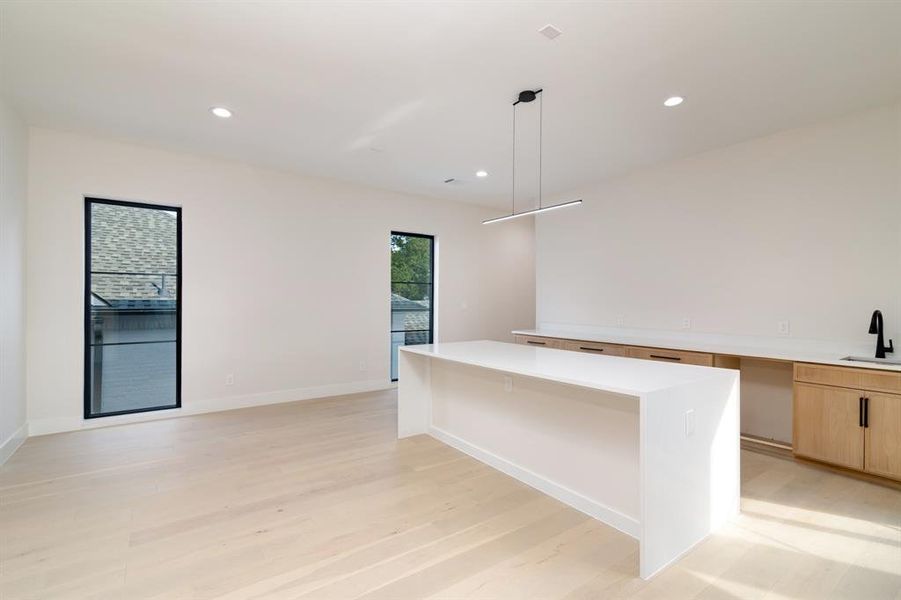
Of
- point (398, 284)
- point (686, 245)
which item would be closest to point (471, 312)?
point (398, 284)

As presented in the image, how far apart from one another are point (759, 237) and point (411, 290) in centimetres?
427

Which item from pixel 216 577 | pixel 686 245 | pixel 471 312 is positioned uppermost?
pixel 686 245

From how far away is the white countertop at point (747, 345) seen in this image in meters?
3.29

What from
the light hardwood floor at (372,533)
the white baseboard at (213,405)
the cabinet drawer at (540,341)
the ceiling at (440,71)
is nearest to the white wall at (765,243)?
the ceiling at (440,71)

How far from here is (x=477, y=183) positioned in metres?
5.56

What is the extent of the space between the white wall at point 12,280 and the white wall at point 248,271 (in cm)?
17

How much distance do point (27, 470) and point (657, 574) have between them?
4.27m

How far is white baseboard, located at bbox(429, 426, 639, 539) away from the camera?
2.29m

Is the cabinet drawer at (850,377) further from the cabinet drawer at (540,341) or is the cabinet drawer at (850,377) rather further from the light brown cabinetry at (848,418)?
the cabinet drawer at (540,341)

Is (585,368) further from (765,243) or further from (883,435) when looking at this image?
(765,243)

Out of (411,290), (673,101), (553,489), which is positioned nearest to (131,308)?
(411,290)

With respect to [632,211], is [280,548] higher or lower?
lower

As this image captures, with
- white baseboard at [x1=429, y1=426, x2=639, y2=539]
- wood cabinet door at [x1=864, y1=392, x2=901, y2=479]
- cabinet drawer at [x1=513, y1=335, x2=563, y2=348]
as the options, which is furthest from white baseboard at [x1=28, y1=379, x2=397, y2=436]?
A: wood cabinet door at [x1=864, y1=392, x2=901, y2=479]

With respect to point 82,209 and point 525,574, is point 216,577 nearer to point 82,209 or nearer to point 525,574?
point 525,574
